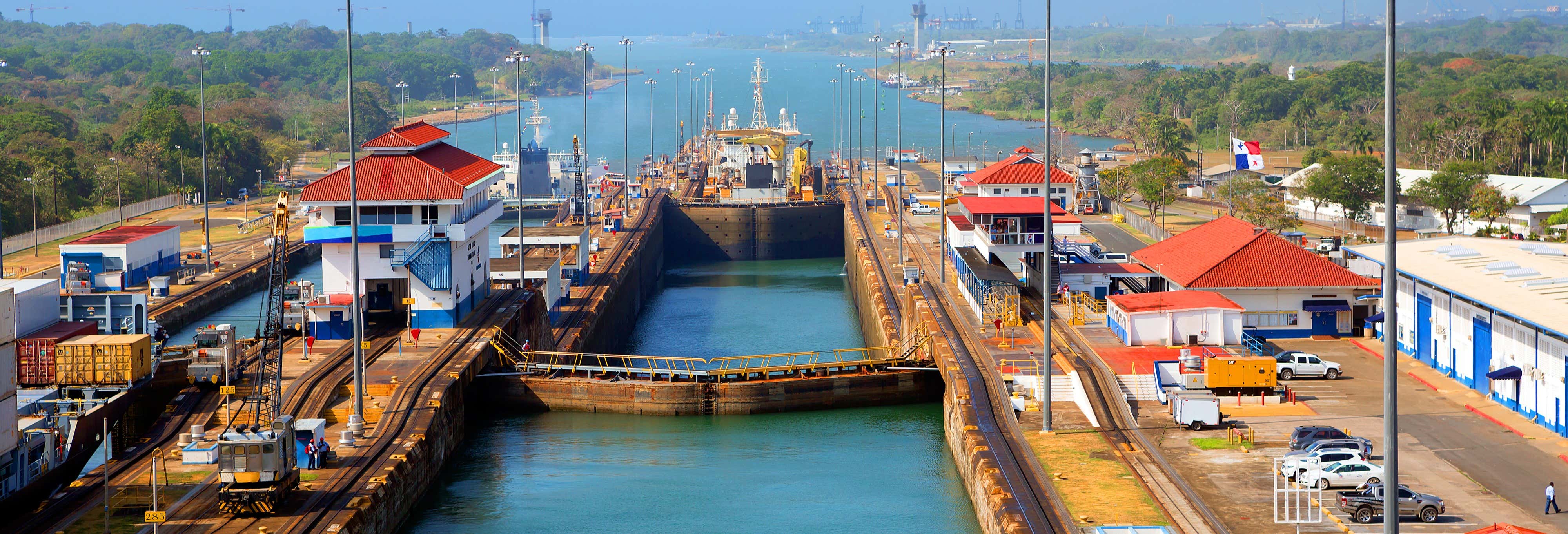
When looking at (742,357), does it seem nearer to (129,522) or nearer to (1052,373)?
(1052,373)

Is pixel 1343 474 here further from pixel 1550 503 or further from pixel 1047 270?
pixel 1047 270

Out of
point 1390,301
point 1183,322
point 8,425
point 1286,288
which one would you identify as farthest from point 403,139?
point 1390,301

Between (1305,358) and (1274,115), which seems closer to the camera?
(1305,358)

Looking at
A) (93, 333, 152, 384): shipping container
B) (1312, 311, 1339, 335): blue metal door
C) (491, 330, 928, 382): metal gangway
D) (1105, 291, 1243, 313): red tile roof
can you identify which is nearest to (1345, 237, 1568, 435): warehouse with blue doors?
(1312, 311, 1339, 335): blue metal door

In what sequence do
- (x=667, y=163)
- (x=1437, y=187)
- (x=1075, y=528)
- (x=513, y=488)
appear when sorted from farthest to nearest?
1. (x=667, y=163)
2. (x=1437, y=187)
3. (x=513, y=488)
4. (x=1075, y=528)

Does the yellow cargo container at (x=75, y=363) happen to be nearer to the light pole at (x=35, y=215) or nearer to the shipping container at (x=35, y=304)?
the shipping container at (x=35, y=304)

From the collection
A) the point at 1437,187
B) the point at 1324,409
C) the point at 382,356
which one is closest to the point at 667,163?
the point at 1437,187

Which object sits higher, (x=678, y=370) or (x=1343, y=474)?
(x=678, y=370)
